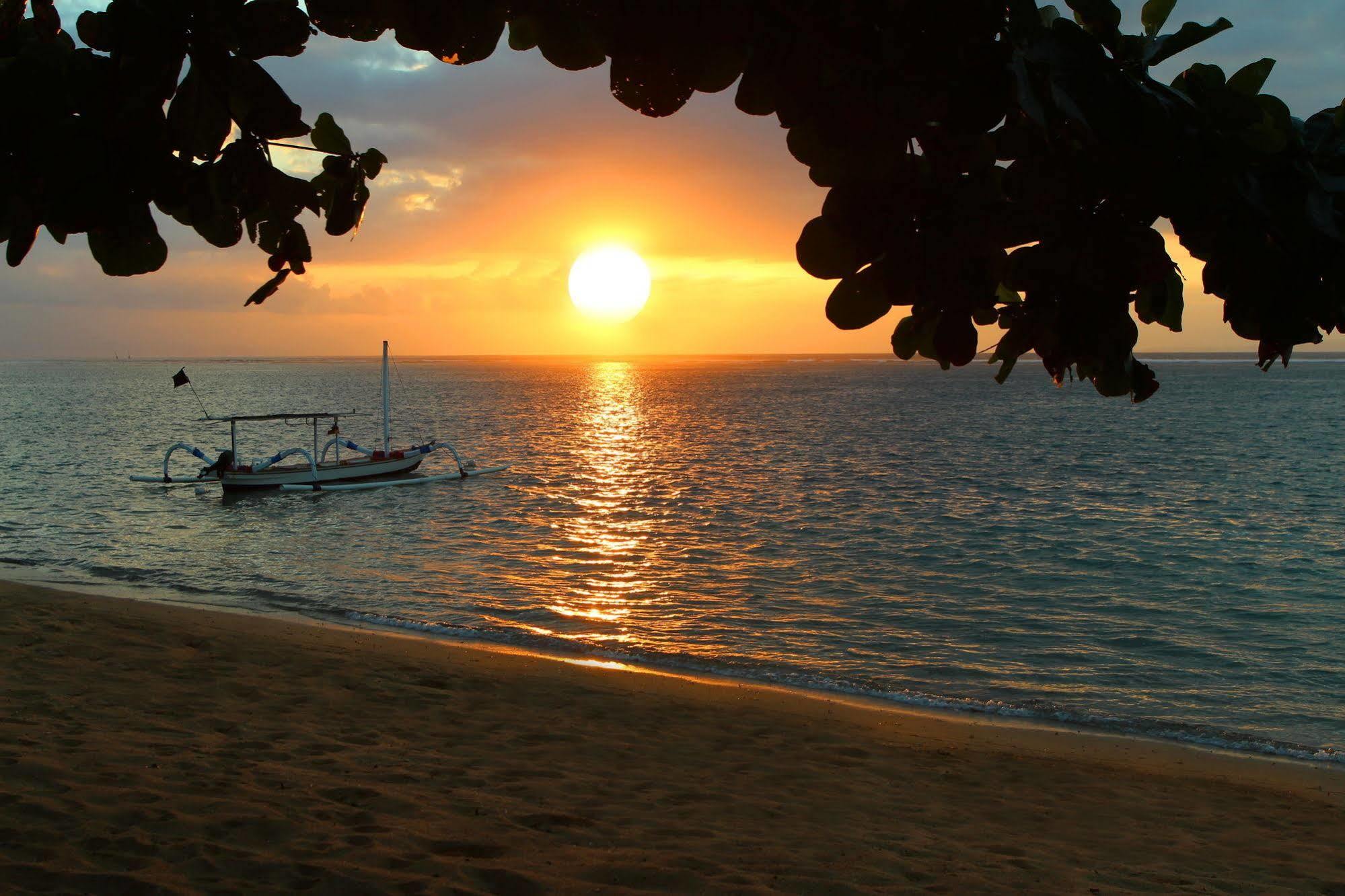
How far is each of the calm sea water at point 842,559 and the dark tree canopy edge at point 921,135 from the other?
33.7 ft

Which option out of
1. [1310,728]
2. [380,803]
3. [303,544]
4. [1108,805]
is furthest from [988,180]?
[303,544]

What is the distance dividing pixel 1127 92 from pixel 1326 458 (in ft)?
164

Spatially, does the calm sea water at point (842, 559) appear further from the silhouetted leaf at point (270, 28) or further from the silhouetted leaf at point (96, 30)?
the silhouetted leaf at point (96, 30)

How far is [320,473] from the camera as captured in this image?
105ft

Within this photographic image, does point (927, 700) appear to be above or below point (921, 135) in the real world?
below

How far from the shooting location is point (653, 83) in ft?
5.86

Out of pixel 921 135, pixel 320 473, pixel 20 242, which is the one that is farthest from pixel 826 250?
pixel 320 473

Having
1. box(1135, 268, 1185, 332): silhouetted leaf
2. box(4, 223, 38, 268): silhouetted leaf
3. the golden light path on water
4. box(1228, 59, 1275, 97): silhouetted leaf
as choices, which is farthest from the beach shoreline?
box(4, 223, 38, 268): silhouetted leaf

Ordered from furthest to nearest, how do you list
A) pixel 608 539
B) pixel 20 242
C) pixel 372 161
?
pixel 608 539 → pixel 372 161 → pixel 20 242

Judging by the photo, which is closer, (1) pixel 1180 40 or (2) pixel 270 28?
(1) pixel 1180 40

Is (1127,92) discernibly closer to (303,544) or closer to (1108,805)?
(1108,805)

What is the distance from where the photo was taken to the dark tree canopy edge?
1.77m

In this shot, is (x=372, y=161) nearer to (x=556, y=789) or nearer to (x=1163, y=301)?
(x=1163, y=301)

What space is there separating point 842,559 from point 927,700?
9530 millimetres
